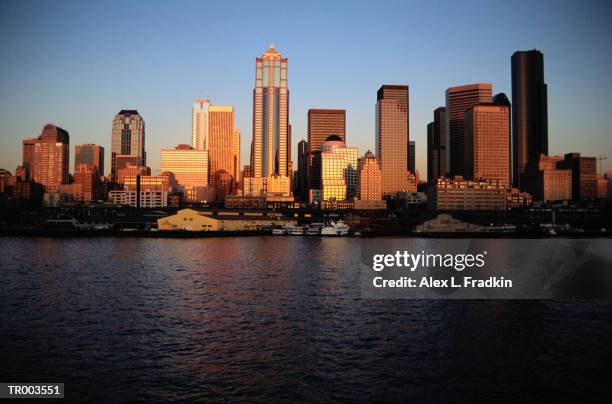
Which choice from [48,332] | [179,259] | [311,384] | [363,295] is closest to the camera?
[311,384]

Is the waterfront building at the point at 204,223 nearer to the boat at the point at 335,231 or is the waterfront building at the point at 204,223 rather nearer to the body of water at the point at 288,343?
the boat at the point at 335,231

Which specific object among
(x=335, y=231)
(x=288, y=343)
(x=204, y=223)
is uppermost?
(x=204, y=223)

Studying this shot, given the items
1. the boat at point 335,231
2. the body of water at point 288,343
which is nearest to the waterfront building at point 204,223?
the boat at point 335,231

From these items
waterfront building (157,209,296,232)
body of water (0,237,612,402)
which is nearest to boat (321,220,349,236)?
waterfront building (157,209,296,232)

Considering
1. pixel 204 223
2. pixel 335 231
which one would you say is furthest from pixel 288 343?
pixel 335 231

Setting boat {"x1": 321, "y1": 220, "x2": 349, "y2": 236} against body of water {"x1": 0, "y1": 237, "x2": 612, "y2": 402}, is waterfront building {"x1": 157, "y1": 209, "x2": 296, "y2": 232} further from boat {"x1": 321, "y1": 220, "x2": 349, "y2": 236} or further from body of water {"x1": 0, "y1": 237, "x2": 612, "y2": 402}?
body of water {"x1": 0, "y1": 237, "x2": 612, "y2": 402}

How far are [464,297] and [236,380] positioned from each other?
92.2 feet

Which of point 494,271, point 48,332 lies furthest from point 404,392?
point 494,271

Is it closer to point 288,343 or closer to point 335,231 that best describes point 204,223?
point 335,231

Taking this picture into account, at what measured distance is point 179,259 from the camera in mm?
73188

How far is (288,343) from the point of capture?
29.1 m

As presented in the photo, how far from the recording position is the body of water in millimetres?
22484

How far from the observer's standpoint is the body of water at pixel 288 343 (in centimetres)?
2248

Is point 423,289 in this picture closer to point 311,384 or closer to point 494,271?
point 494,271
